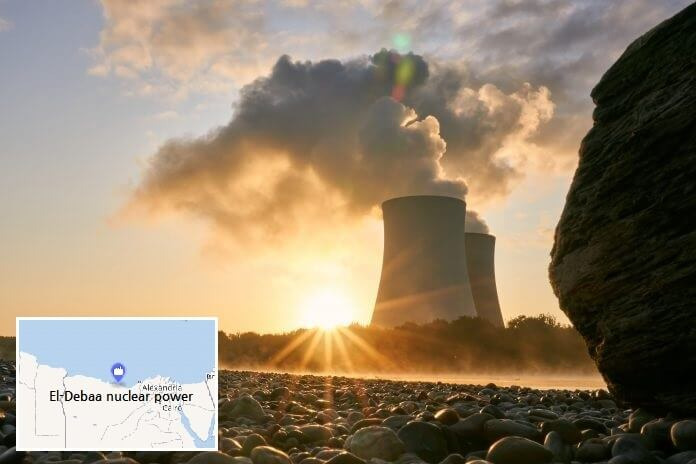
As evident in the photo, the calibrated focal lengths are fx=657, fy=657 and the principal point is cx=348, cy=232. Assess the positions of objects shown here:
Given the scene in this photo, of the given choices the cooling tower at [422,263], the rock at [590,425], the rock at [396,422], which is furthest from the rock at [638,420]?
the cooling tower at [422,263]

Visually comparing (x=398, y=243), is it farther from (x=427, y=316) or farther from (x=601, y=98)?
(x=601, y=98)

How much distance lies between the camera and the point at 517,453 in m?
2.40

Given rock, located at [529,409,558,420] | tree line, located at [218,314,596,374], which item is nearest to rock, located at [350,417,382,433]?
rock, located at [529,409,558,420]

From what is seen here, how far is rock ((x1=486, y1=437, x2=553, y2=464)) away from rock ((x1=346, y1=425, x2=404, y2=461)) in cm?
37

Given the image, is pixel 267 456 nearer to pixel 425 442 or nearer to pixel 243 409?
pixel 425 442

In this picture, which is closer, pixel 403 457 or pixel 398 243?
pixel 403 457

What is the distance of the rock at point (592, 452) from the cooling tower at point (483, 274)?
22154 millimetres

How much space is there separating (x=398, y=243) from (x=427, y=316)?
2516mm

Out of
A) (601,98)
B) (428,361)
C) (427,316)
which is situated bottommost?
(428,361)

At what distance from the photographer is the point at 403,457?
8.30 feet

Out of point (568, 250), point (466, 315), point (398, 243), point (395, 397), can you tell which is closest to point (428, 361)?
point (466, 315)

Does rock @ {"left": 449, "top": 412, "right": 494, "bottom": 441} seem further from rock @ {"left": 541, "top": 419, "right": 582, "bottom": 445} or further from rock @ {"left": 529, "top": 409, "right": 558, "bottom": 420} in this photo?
rock @ {"left": 529, "top": 409, "right": 558, "bottom": 420}

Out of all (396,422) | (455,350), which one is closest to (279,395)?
(396,422)

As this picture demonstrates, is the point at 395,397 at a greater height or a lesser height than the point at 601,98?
lesser
